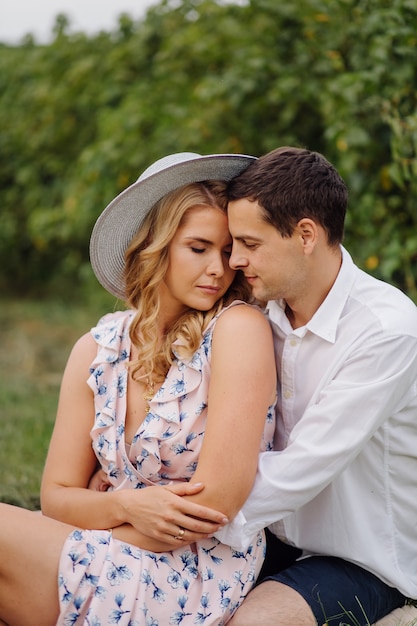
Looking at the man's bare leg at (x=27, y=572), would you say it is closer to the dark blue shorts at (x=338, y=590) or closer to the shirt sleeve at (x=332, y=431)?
the shirt sleeve at (x=332, y=431)

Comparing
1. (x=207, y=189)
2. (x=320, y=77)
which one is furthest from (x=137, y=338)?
(x=320, y=77)

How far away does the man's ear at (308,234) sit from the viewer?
255cm

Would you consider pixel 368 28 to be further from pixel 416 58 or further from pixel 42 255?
pixel 42 255

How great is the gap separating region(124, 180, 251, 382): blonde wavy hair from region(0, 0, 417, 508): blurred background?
4.70ft

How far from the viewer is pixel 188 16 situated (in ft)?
21.4

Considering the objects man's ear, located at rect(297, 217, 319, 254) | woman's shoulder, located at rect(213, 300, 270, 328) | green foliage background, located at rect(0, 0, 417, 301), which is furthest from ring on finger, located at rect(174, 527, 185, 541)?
green foliage background, located at rect(0, 0, 417, 301)

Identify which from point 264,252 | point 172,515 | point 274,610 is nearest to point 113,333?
point 264,252

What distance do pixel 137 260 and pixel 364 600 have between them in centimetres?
125

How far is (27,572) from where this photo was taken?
7.73 ft

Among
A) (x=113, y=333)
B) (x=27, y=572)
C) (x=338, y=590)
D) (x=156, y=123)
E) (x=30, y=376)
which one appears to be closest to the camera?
(x=27, y=572)

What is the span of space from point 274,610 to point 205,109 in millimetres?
4306

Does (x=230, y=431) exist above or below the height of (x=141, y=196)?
below

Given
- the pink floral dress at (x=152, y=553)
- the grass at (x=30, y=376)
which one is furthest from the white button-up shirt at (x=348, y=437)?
the grass at (x=30, y=376)

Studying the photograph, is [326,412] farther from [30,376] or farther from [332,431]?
[30,376]
